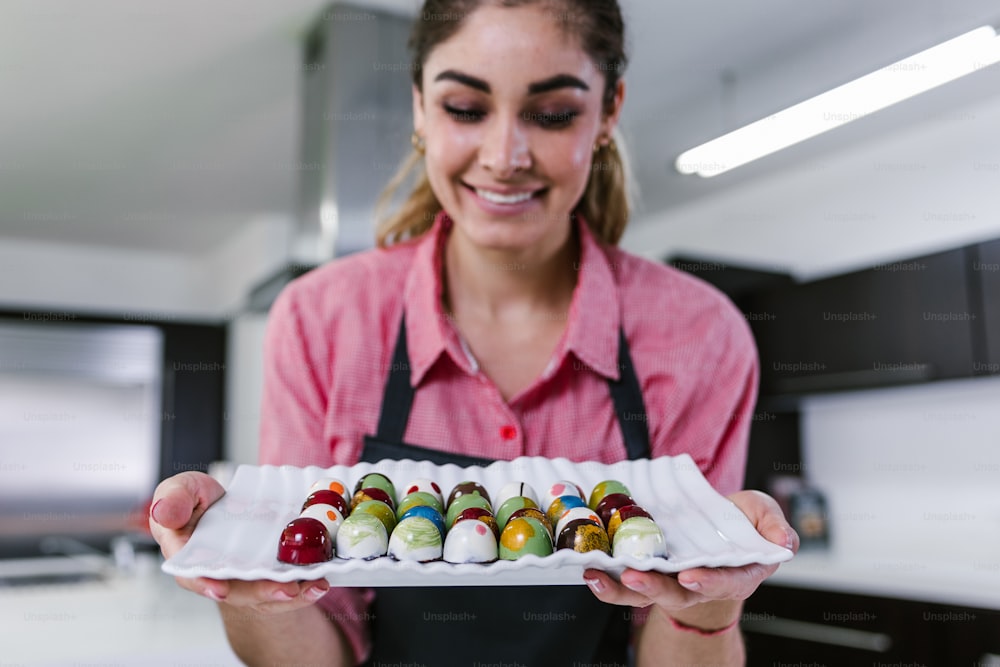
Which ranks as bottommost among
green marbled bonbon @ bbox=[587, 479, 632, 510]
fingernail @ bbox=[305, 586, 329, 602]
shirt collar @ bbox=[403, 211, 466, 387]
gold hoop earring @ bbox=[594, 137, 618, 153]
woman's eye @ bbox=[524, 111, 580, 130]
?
fingernail @ bbox=[305, 586, 329, 602]

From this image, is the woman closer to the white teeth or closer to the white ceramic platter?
the white teeth

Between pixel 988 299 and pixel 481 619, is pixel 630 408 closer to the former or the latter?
pixel 481 619

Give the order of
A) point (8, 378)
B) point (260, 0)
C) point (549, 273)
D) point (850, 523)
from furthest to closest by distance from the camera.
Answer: point (8, 378)
point (850, 523)
point (260, 0)
point (549, 273)

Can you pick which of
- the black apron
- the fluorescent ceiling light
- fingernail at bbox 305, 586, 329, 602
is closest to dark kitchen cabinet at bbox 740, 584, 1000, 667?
the fluorescent ceiling light

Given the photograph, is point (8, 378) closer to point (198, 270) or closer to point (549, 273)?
point (198, 270)

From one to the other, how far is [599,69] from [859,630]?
2.55m

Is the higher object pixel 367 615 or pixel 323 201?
pixel 323 201

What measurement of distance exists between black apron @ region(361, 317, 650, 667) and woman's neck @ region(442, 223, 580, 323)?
20 cm

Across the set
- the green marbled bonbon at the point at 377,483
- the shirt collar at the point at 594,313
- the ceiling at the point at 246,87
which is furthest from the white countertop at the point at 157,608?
the ceiling at the point at 246,87

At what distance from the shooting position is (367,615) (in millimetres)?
1426

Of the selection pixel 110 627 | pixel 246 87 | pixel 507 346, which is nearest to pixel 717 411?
pixel 507 346

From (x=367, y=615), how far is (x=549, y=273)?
65 cm

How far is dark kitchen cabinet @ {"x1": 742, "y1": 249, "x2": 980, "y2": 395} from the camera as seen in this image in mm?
3385

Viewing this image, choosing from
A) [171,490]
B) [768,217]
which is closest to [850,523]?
[768,217]
